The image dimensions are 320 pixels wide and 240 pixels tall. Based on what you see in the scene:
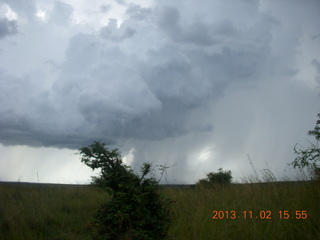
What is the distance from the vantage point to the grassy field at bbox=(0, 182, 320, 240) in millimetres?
5508

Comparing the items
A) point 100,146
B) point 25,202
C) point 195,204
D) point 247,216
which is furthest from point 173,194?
point 100,146

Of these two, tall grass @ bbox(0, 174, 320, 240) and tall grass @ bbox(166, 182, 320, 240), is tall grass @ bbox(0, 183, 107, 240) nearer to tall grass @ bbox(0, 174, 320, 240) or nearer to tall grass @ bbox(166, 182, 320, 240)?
tall grass @ bbox(0, 174, 320, 240)

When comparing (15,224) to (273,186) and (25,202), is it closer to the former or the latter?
(25,202)

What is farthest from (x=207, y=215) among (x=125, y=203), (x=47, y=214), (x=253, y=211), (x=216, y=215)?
(x=47, y=214)

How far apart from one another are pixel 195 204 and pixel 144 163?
380 centimetres

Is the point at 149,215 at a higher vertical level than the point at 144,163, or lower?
lower

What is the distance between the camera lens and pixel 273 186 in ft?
26.3

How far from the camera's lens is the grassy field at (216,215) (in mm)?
5508
